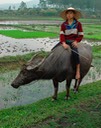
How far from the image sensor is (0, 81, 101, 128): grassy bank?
4.80 meters

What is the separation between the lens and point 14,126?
482 cm

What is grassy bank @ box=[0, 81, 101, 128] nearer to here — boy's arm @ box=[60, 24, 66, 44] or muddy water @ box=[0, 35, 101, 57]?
boy's arm @ box=[60, 24, 66, 44]

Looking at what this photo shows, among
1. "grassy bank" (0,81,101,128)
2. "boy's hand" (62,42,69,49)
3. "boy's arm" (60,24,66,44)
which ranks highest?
"boy's arm" (60,24,66,44)

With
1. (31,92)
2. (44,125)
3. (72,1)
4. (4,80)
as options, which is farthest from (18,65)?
(72,1)

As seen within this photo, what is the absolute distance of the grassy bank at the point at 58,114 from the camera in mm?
4805

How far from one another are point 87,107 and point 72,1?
206 ft

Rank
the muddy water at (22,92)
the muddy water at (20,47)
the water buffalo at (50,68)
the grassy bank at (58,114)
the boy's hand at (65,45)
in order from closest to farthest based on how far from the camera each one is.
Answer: the grassy bank at (58,114) < the water buffalo at (50,68) < the boy's hand at (65,45) < the muddy water at (22,92) < the muddy water at (20,47)

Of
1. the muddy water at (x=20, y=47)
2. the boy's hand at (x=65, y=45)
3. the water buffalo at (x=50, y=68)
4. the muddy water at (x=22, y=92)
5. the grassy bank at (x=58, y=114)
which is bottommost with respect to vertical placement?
the muddy water at (x=20, y=47)

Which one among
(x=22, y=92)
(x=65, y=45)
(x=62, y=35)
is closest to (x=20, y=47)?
(x=22, y=92)

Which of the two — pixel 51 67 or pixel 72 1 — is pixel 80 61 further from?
pixel 72 1

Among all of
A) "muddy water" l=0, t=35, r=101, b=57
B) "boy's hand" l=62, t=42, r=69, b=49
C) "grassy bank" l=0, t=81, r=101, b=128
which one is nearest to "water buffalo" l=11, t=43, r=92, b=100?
"boy's hand" l=62, t=42, r=69, b=49

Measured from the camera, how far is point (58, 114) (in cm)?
529

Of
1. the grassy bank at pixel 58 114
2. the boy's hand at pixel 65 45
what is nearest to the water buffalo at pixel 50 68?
the boy's hand at pixel 65 45

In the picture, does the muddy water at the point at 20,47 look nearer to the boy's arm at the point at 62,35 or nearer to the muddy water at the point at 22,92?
the muddy water at the point at 22,92
